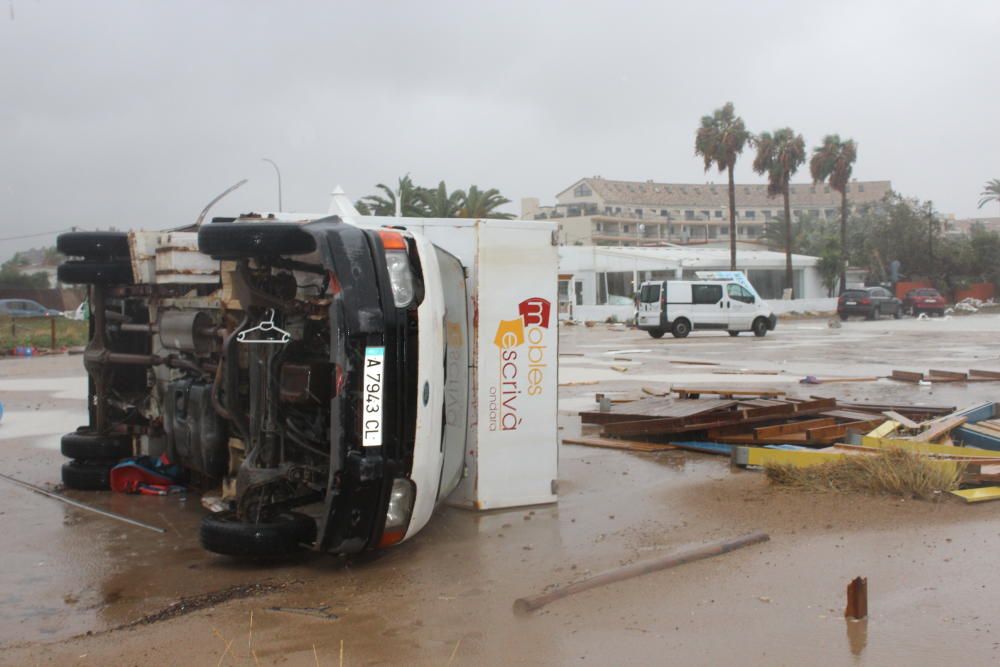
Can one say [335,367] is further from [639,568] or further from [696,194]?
[696,194]

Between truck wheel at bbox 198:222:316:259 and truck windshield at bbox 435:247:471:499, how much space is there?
133 cm

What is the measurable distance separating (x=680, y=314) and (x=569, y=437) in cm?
2300

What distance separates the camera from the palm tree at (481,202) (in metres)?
50.2

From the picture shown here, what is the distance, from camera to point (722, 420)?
878cm

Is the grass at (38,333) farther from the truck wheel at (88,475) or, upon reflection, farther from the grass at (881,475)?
the grass at (881,475)

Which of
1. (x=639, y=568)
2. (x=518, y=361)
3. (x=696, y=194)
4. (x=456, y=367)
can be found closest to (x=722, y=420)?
(x=518, y=361)

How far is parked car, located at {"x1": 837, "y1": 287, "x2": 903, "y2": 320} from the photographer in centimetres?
4438

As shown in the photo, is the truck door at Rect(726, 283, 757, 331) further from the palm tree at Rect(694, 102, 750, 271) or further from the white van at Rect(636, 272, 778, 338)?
the palm tree at Rect(694, 102, 750, 271)

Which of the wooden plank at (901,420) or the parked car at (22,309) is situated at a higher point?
the parked car at (22,309)

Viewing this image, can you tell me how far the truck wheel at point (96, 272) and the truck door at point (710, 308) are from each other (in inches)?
1042

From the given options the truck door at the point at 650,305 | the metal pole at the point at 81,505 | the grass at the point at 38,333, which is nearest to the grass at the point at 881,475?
the metal pole at the point at 81,505

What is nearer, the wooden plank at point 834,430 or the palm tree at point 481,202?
the wooden plank at point 834,430

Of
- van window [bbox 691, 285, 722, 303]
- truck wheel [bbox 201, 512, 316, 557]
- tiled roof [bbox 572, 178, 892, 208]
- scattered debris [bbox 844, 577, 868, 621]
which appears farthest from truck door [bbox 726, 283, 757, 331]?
tiled roof [bbox 572, 178, 892, 208]

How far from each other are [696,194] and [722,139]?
230 feet
